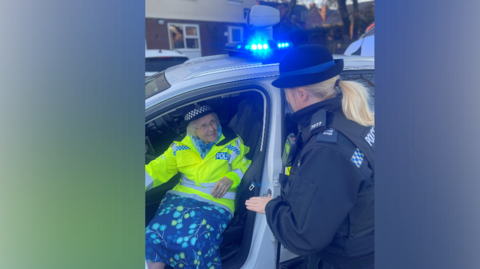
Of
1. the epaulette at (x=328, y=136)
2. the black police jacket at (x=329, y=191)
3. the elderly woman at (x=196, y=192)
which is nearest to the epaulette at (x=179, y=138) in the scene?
the elderly woman at (x=196, y=192)

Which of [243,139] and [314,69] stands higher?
[314,69]

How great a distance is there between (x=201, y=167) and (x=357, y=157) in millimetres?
1065

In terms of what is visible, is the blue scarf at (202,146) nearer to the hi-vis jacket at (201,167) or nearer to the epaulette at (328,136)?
the hi-vis jacket at (201,167)

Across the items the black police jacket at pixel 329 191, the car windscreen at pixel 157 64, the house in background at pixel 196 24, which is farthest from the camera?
the car windscreen at pixel 157 64

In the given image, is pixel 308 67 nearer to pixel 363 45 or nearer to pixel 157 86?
pixel 157 86

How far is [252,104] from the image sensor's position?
82.5 inches

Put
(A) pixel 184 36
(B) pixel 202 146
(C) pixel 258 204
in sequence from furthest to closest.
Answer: (B) pixel 202 146
(A) pixel 184 36
(C) pixel 258 204

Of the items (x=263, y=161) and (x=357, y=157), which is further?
(x=263, y=161)

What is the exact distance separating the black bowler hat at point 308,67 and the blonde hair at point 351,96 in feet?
0.11

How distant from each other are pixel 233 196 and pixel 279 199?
704 millimetres

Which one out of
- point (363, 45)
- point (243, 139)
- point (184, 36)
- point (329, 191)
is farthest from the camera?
point (363, 45)

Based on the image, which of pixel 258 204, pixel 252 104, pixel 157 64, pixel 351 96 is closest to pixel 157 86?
pixel 252 104

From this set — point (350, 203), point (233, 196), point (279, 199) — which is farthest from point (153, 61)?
Result: point (350, 203)

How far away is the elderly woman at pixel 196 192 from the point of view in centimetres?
180
